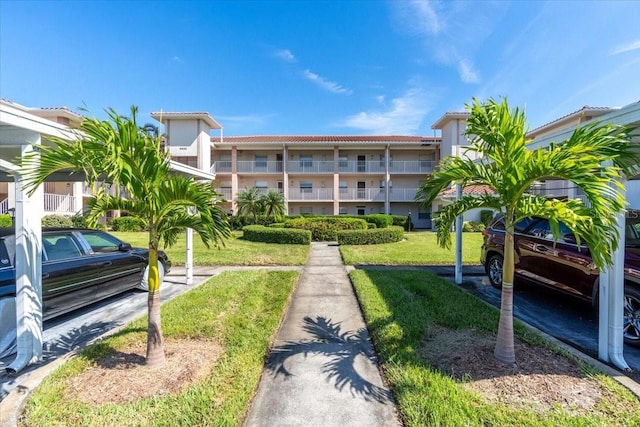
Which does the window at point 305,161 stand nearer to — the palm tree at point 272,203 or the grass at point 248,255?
the palm tree at point 272,203

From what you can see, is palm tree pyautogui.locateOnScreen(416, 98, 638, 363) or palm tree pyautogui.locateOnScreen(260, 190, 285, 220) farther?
palm tree pyautogui.locateOnScreen(260, 190, 285, 220)

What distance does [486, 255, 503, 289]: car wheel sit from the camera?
21.8 ft

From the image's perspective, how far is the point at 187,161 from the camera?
993 inches

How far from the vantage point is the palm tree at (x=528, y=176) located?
2617 mm

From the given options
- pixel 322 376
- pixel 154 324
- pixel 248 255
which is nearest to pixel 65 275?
pixel 154 324

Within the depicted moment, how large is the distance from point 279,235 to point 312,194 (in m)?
12.2

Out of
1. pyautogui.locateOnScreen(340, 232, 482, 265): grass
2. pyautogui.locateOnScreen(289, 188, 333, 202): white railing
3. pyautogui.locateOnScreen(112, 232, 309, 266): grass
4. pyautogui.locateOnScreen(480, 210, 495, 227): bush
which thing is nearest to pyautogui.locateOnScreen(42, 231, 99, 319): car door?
pyautogui.locateOnScreen(112, 232, 309, 266): grass

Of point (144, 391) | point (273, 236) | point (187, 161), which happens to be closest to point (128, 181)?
point (144, 391)

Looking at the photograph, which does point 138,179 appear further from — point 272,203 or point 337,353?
point 272,203

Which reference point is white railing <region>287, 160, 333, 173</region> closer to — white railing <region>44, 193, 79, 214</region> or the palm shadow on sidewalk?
white railing <region>44, 193, 79, 214</region>

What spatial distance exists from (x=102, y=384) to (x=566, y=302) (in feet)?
25.4

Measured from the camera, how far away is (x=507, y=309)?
3.20 m

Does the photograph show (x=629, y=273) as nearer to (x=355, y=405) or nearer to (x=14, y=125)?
(x=355, y=405)

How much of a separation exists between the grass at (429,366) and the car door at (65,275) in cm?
476
